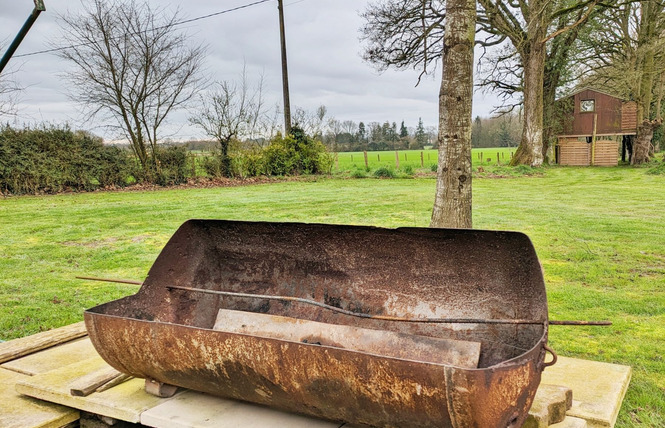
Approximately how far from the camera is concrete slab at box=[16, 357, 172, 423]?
266 centimetres

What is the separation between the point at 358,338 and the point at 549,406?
99cm

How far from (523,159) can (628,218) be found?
13.4 meters

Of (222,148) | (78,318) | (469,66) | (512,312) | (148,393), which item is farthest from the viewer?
(222,148)

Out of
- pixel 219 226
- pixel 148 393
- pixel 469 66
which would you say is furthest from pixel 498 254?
pixel 469 66

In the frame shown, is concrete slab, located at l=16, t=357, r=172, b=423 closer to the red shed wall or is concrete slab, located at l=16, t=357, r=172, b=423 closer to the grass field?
the grass field

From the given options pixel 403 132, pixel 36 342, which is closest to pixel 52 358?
pixel 36 342

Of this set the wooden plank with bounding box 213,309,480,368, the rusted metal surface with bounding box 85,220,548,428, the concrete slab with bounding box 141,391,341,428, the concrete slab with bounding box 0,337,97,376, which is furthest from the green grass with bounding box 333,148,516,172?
the concrete slab with bounding box 141,391,341,428

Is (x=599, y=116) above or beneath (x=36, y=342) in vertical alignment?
above

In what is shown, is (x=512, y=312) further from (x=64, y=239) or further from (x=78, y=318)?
(x=64, y=239)

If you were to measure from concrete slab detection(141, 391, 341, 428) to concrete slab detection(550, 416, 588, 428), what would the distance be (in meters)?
0.99

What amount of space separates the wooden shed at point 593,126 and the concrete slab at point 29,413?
27191mm

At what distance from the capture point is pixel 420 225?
880cm

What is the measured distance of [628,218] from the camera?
945 cm

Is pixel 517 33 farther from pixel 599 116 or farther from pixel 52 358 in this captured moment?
pixel 52 358
